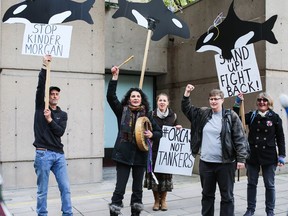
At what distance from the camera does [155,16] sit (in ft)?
20.9

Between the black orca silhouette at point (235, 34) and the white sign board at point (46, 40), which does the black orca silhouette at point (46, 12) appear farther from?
the black orca silhouette at point (235, 34)

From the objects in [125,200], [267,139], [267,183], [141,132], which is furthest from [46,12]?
[267,183]

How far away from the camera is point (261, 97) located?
5.30m

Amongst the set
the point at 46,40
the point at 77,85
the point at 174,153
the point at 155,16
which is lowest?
the point at 174,153

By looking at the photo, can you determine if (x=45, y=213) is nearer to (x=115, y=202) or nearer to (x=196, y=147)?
(x=115, y=202)

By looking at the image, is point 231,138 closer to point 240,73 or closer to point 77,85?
point 240,73

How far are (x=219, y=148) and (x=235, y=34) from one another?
7.55 ft

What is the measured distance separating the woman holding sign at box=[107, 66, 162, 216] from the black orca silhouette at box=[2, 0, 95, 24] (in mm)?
1530

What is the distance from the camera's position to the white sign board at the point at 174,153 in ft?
19.7

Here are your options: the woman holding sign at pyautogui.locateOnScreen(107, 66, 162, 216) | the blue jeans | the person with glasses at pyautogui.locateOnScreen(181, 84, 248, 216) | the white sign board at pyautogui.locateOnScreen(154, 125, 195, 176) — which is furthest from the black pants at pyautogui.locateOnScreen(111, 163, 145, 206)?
the white sign board at pyautogui.locateOnScreen(154, 125, 195, 176)

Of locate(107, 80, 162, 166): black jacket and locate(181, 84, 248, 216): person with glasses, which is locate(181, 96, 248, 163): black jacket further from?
locate(107, 80, 162, 166): black jacket

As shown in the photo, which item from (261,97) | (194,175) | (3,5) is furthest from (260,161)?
(3,5)

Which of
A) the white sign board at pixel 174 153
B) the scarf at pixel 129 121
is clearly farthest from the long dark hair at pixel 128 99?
the white sign board at pixel 174 153

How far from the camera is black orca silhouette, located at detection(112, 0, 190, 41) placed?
20.6ft
